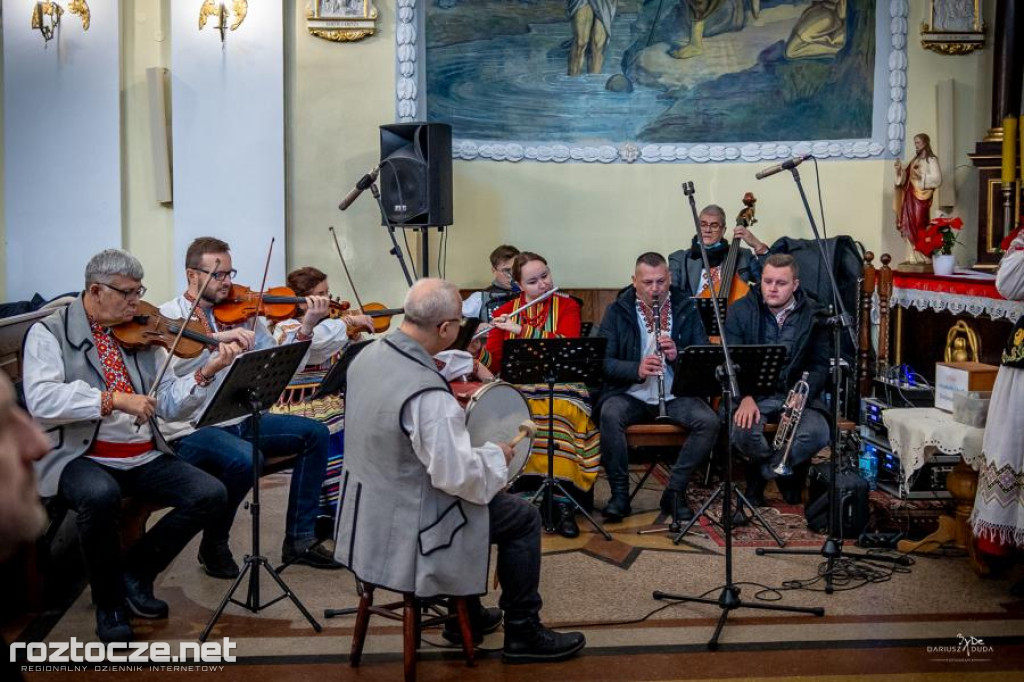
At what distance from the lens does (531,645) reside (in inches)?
183

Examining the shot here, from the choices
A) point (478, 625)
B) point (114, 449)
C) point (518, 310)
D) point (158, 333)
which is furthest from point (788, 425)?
point (114, 449)

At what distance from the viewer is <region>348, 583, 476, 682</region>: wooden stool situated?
4.30m

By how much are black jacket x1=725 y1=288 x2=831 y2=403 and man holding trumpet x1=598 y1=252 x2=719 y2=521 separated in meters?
0.24

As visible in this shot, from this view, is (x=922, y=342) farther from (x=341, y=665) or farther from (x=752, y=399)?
(x=341, y=665)

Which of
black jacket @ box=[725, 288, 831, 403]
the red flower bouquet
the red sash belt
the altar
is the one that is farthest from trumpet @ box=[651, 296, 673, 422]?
the red flower bouquet

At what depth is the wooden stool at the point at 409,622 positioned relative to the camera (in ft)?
14.1

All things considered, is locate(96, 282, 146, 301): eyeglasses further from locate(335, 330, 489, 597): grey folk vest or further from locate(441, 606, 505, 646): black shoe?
locate(441, 606, 505, 646): black shoe

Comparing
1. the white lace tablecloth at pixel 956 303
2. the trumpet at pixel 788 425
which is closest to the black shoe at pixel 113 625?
the trumpet at pixel 788 425

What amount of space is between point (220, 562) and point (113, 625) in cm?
89

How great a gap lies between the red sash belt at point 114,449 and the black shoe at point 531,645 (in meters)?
1.77

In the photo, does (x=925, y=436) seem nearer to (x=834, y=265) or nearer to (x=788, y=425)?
(x=788, y=425)

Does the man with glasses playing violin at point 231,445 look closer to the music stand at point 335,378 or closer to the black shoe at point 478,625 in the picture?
the music stand at point 335,378

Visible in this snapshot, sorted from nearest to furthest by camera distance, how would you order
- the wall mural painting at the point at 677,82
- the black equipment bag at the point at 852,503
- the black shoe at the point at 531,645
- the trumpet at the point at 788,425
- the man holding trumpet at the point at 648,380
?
the black shoe at the point at 531,645 → the black equipment bag at the point at 852,503 → the trumpet at the point at 788,425 → the man holding trumpet at the point at 648,380 → the wall mural painting at the point at 677,82

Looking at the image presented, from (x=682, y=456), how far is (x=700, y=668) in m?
2.29
